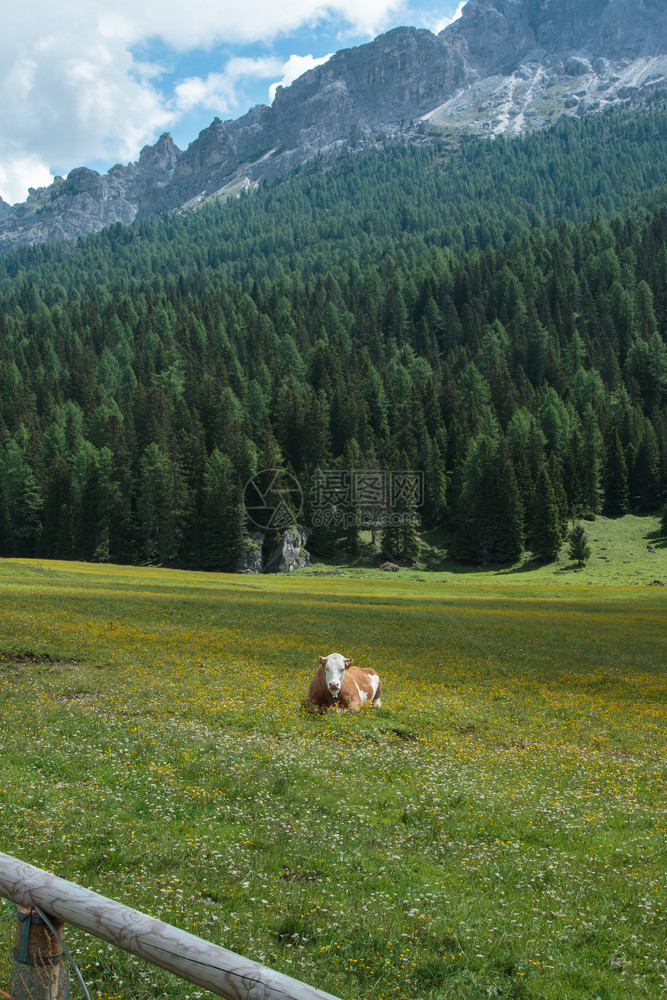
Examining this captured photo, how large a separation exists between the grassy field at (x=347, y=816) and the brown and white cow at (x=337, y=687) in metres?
0.78

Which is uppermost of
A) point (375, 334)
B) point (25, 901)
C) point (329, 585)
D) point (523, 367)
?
point (375, 334)

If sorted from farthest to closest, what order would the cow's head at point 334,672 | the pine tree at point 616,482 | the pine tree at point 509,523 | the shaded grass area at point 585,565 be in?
1. the pine tree at point 616,482
2. the pine tree at point 509,523
3. the shaded grass area at point 585,565
4. the cow's head at point 334,672

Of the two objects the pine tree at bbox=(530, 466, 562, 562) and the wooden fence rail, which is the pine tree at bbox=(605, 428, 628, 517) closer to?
the pine tree at bbox=(530, 466, 562, 562)

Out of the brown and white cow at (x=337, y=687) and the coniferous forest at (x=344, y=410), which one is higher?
the coniferous forest at (x=344, y=410)

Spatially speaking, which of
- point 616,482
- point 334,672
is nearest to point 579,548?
point 616,482

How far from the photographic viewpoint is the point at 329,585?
78438 millimetres

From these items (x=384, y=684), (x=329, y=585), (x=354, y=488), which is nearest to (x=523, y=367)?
(x=354, y=488)

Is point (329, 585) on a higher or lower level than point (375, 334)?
lower

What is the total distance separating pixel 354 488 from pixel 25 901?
110861 mm

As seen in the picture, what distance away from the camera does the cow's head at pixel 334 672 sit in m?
18.7

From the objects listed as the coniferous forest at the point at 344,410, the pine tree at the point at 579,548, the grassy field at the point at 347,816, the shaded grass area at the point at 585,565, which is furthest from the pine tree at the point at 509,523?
the grassy field at the point at 347,816

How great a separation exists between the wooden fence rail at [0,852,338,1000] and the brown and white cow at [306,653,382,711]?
1427 cm

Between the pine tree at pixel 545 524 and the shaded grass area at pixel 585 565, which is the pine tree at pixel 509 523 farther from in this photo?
the pine tree at pixel 545 524

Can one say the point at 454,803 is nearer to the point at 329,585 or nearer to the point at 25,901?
the point at 25,901
